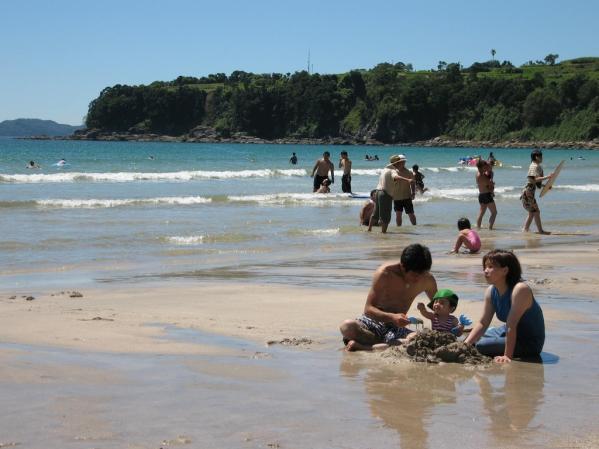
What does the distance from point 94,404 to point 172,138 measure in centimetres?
18368

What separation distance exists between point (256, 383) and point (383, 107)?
16125cm

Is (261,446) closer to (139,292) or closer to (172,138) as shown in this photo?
(139,292)

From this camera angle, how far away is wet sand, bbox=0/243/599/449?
4.82m

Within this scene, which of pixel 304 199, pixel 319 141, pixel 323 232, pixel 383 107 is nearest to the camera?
pixel 323 232

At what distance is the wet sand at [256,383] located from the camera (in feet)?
15.8

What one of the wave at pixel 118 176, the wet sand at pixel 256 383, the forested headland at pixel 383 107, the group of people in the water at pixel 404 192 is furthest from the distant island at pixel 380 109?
the wet sand at pixel 256 383

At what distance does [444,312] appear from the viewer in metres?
7.22

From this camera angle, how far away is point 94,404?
5.29 metres

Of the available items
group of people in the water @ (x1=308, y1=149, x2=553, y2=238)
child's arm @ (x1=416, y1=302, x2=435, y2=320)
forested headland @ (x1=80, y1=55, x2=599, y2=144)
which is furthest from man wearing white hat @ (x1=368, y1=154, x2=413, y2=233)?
forested headland @ (x1=80, y1=55, x2=599, y2=144)

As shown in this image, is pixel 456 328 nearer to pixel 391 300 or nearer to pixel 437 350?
pixel 391 300

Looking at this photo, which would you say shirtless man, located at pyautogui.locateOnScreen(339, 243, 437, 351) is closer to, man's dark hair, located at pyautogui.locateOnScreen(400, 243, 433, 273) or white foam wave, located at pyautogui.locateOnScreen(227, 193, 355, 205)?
man's dark hair, located at pyautogui.locateOnScreen(400, 243, 433, 273)

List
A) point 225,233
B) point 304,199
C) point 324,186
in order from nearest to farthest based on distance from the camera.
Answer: point 225,233 → point 304,199 → point 324,186

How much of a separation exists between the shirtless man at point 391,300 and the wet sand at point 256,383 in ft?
0.79

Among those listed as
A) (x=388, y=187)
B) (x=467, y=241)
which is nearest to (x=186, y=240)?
(x=388, y=187)
